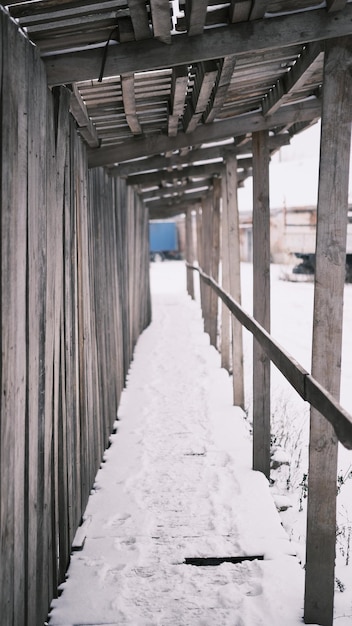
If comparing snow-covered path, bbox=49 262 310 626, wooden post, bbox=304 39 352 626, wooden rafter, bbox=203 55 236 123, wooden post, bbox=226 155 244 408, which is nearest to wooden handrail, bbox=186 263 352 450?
wooden post, bbox=304 39 352 626

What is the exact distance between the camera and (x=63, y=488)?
11.0ft

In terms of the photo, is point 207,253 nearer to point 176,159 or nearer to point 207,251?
point 207,251

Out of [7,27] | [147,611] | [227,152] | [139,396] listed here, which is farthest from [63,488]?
[227,152]

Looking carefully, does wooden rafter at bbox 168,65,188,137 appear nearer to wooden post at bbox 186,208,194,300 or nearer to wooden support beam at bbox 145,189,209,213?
wooden support beam at bbox 145,189,209,213

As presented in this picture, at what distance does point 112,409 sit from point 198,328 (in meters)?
6.59

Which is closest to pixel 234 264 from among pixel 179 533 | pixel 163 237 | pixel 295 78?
pixel 295 78

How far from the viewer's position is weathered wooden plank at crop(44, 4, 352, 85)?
9.07 ft

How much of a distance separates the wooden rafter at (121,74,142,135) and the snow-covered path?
2.50 metres

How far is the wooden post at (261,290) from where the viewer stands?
4758 mm

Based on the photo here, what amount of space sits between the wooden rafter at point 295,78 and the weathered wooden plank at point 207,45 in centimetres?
23

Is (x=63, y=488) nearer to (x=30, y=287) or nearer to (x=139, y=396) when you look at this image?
(x=30, y=287)

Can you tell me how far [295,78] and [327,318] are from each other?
151 centimetres

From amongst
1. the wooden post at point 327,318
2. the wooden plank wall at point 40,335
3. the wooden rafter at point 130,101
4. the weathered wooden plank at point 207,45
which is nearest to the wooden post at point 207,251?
the wooden rafter at point 130,101

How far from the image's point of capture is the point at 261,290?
5035 millimetres
